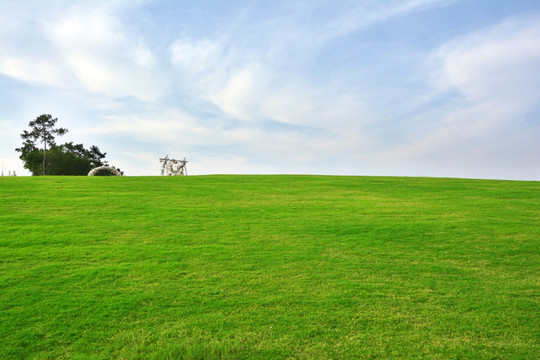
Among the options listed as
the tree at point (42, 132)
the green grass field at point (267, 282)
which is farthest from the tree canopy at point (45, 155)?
the green grass field at point (267, 282)

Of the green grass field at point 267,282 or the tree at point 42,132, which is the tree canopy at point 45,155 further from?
the green grass field at point 267,282

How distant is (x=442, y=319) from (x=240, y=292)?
9.55 ft

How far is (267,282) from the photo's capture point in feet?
18.4

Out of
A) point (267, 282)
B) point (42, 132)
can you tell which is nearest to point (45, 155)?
point (42, 132)

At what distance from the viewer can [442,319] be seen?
15.2 ft

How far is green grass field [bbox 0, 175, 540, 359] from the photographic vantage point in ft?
13.4

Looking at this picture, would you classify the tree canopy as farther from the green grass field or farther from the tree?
the green grass field

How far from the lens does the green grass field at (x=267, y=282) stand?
160 inches

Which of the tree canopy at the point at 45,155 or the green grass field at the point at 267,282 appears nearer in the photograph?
the green grass field at the point at 267,282

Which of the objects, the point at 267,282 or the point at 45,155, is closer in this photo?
the point at 267,282

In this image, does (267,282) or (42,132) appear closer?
(267,282)

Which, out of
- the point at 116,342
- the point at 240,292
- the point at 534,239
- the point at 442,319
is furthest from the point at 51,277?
the point at 534,239

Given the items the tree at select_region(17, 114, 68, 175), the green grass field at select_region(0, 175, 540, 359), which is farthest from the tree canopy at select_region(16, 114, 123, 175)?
the green grass field at select_region(0, 175, 540, 359)

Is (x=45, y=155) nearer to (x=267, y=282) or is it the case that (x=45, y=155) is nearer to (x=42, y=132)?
(x=42, y=132)
